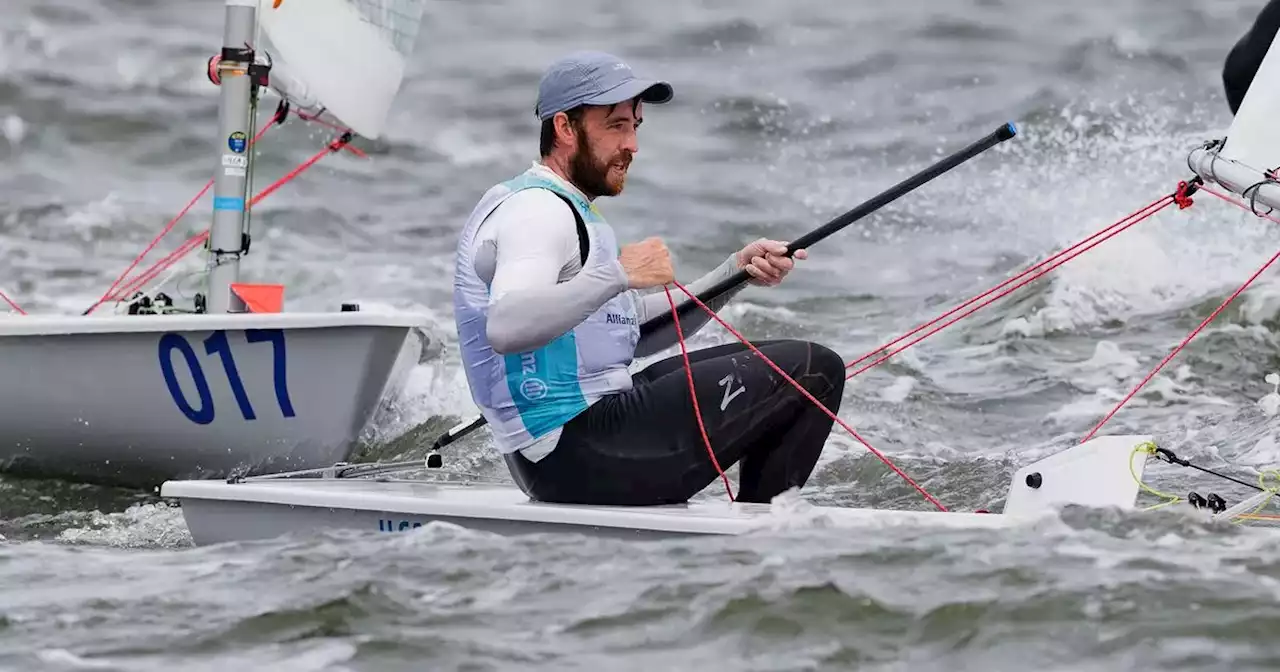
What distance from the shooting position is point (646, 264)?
112 inches

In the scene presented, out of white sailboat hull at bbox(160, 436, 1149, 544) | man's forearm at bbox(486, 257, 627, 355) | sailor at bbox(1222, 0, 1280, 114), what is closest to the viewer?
man's forearm at bbox(486, 257, 627, 355)

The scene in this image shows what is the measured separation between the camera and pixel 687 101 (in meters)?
11.0

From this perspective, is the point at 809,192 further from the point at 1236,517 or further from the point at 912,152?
the point at 1236,517

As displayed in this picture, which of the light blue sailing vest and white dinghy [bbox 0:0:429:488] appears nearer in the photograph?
the light blue sailing vest

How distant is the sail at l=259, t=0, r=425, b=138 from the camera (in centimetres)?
559

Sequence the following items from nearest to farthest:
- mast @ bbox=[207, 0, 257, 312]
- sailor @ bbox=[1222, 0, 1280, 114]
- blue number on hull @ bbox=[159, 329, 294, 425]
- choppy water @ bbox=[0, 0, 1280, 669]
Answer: choppy water @ bbox=[0, 0, 1280, 669] → sailor @ bbox=[1222, 0, 1280, 114] → blue number on hull @ bbox=[159, 329, 294, 425] → mast @ bbox=[207, 0, 257, 312]

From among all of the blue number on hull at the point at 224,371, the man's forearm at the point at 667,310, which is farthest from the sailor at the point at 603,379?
the blue number on hull at the point at 224,371

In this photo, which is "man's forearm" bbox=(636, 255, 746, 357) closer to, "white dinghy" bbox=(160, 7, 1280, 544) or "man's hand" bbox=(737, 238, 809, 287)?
"white dinghy" bbox=(160, 7, 1280, 544)

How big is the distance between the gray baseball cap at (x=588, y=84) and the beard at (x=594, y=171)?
7 centimetres

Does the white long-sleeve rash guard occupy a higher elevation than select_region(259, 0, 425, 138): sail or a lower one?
lower

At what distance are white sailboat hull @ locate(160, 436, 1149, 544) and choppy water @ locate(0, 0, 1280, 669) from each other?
0.04 meters

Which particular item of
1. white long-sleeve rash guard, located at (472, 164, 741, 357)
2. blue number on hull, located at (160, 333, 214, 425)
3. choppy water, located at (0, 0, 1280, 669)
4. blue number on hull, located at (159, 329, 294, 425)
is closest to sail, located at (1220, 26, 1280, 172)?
choppy water, located at (0, 0, 1280, 669)

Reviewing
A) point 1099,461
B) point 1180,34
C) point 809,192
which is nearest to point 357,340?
point 1099,461

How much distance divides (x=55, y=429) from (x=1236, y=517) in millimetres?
3186
